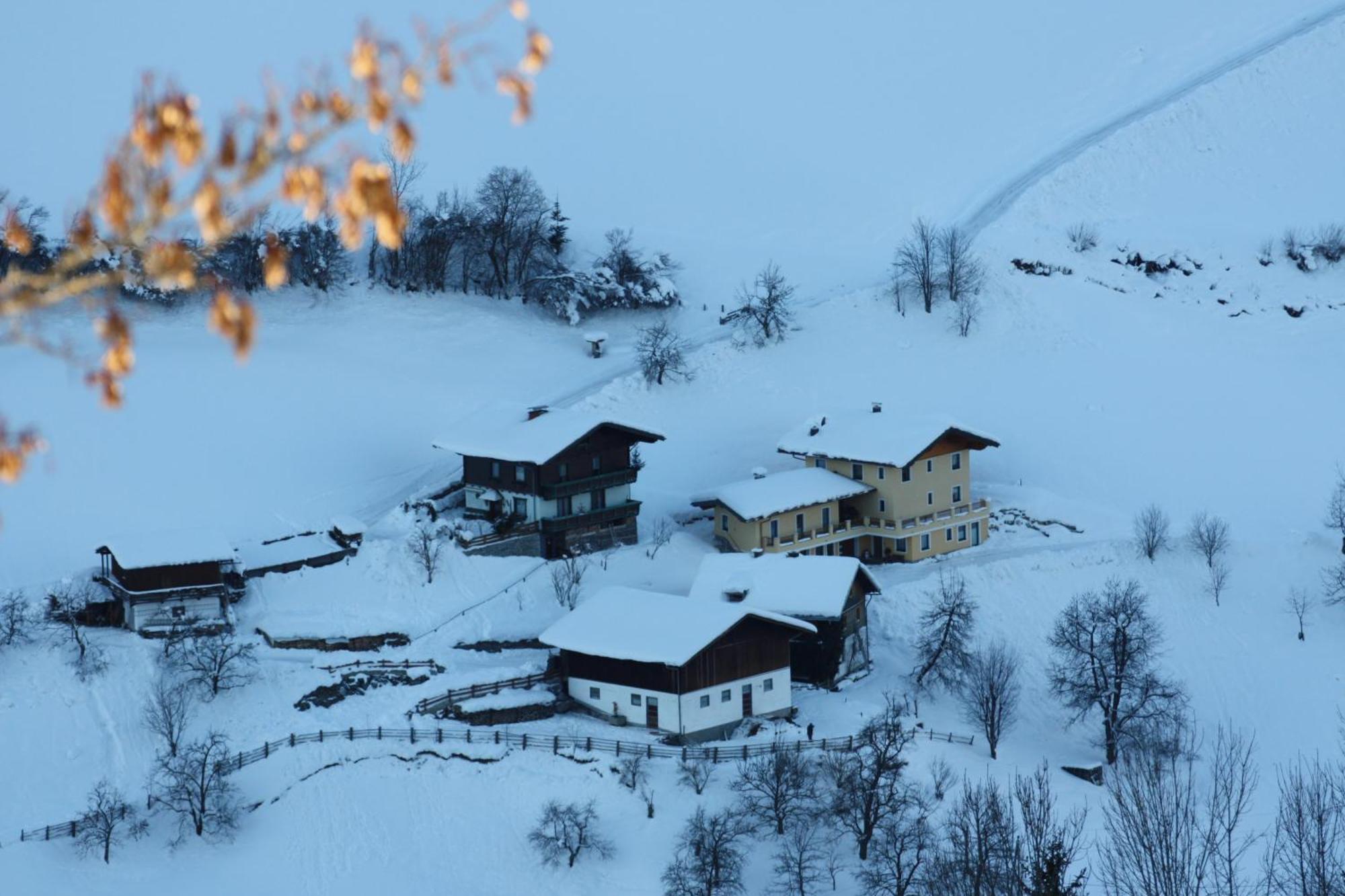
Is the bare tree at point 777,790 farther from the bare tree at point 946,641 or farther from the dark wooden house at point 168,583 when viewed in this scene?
the dark wooden house at point 168,583

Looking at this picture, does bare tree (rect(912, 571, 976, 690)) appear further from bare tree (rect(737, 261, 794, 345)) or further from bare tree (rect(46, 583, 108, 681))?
bare tree (rect(737, 261, 794, 345))

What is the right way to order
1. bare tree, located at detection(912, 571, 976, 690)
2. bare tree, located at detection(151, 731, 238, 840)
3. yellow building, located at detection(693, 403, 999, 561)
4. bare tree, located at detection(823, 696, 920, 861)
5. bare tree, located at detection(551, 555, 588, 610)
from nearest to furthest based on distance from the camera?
bare tree, located at detection(151, 731, 238, 840), bare tree, located at detection(823, 696, 920, 861), bare tree, located at detection(912, 571, 976, 690), bare tree, located at detection(551, 555, 588, 610), yellow building, located at detection(693, 403, 999, 561)

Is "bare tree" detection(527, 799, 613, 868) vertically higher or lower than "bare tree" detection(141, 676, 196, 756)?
lower

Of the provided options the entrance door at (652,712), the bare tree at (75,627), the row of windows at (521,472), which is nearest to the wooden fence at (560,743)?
the entrance door at (652,712)

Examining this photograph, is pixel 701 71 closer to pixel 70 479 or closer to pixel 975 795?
pixel 70 479

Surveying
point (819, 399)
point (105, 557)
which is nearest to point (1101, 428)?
point (819, 399)

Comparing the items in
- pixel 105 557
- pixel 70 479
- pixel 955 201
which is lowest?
pixel 105 557

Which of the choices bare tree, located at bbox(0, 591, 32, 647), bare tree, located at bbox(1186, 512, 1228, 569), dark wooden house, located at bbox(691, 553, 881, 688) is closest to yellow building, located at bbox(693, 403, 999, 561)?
dark wooden house, located at bbox(691, 553, 881, 688)
